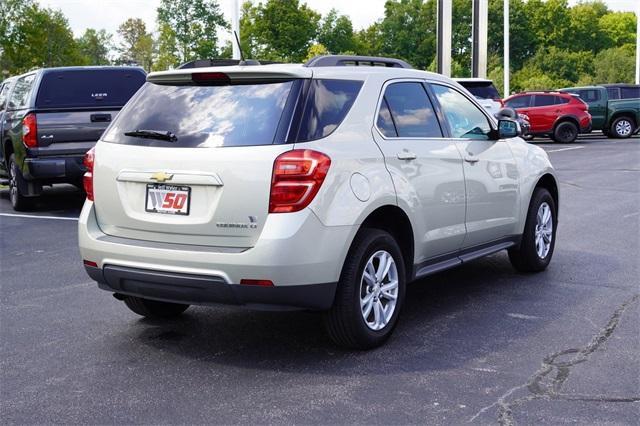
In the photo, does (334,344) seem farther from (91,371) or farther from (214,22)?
(214,22)

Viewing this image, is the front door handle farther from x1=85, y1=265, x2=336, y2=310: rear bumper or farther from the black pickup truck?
the black pickup truck

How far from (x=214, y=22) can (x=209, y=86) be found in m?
83.3

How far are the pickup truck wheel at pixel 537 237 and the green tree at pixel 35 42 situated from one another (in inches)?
2510

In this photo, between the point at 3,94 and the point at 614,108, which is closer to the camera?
the point at 3,94

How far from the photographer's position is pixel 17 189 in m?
12.3

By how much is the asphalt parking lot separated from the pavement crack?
1cm

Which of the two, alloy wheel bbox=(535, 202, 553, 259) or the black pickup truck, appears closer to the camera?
alloy wheel bbox=(535, 202, 553, 259)

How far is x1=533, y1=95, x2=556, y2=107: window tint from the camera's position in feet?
89.6

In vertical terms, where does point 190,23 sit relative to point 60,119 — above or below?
above

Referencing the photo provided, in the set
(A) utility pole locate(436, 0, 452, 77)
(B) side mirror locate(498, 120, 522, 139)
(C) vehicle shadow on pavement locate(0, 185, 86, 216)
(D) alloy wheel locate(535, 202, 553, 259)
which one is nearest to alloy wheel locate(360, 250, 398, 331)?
(B) side mirror locate(498, 120, 522, 139)

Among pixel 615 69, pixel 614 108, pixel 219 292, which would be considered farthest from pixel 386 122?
pixel 615 69

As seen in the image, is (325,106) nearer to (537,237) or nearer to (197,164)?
(197,164)

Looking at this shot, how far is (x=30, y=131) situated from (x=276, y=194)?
7.85 m

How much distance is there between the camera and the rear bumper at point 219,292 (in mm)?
4559
